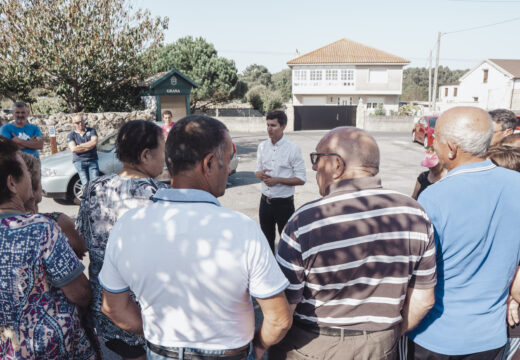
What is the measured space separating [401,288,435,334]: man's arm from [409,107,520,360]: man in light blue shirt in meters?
0.14

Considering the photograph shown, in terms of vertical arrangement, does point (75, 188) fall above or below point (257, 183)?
above

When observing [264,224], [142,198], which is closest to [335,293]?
[142,198]

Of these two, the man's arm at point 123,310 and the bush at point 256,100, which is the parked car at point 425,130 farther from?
the bush at point 256,100

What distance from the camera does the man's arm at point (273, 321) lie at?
1515 millimetres

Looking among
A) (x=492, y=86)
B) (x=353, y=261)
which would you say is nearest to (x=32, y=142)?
(x=353, y=261)

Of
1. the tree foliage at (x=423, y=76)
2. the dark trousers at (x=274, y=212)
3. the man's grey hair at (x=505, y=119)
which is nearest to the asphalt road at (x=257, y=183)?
the dark trousers at (x=274, y=212)

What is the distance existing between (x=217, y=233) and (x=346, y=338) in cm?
85

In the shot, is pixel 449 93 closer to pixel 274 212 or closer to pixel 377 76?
pixel 377 76

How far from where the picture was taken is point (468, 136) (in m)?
1.93

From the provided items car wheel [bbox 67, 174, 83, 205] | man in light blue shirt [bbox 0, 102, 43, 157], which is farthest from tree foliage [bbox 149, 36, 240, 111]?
man in light blue shirt [bbox 0, 102, 43, 157]

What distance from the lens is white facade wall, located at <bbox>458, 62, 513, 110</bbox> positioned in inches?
1582

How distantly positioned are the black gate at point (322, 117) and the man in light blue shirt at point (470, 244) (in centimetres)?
2741

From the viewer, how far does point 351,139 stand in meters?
1.82

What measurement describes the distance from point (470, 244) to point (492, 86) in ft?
166
